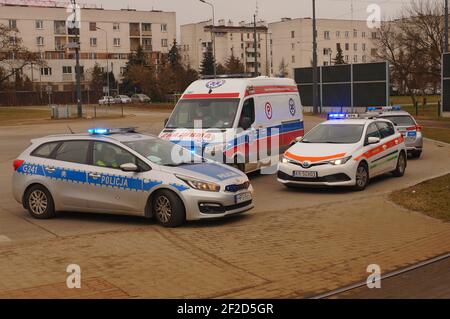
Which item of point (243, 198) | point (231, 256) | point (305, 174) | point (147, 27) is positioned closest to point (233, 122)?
point (305, 174)

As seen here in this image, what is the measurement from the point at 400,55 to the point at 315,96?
1001cm

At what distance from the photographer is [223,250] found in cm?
829

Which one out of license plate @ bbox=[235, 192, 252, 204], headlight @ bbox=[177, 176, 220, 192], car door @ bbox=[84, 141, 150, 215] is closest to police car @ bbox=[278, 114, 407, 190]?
license plate @ bbox=[235, 192, 252, 204]

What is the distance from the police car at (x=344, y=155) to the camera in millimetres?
13273

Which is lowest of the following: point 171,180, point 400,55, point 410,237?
point 410,237

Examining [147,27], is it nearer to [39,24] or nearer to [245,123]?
[39,24]

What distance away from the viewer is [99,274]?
23.4 ft

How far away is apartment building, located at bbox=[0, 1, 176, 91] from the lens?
101 m

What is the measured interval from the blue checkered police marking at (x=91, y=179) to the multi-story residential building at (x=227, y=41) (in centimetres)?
11141

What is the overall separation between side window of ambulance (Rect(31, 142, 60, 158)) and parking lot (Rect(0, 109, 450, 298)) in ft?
3.50

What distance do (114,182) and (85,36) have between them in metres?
99.2

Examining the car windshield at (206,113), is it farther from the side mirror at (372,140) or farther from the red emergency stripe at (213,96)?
the side mirror at (372,140)
